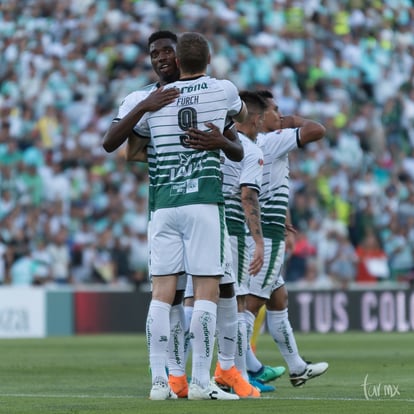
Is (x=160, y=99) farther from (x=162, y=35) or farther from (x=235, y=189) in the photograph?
(x=235, y=189)

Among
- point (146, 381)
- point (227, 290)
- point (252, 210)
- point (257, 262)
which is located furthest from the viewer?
point (146, 381)

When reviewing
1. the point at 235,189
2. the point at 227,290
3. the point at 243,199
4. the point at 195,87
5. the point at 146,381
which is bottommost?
the point at 146,381

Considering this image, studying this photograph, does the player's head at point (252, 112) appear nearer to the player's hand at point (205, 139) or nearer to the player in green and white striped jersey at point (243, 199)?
the player in green and white striped jersey at point (243, 199)

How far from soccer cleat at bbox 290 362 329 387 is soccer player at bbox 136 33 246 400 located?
180 centimetres

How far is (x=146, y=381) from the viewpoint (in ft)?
36.1

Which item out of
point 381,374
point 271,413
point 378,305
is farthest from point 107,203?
point 271,413

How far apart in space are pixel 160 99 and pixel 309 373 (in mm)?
2940

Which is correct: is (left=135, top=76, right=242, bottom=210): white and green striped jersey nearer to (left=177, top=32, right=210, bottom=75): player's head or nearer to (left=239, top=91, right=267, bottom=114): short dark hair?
(left=177, top=32, right=210, bottom=75): player's head

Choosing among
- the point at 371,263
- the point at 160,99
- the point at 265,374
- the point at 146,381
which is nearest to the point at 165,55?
the point at 160,99

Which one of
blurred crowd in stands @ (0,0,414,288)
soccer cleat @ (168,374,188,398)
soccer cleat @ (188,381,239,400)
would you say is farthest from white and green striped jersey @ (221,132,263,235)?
blurred crowd in stands @ (0,0,414,288)

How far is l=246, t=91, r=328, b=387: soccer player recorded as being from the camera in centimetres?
1038

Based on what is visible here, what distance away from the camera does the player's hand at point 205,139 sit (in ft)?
27.9

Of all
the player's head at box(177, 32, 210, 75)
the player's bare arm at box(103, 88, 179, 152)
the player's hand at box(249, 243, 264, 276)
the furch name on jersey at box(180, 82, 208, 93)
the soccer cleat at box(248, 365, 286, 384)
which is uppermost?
the player's head at box(177, 32, 210, 75)

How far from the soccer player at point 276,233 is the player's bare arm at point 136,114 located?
1840 millimetres
